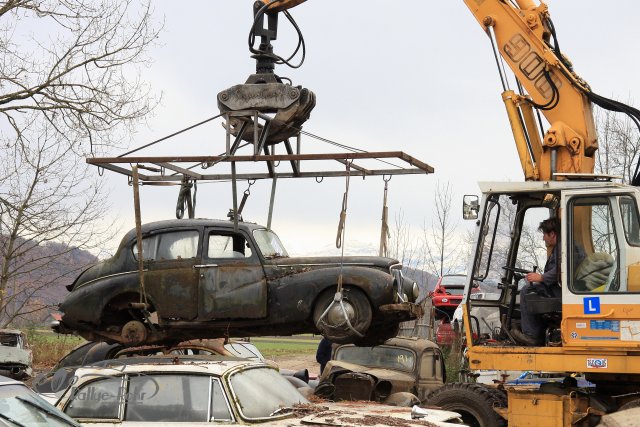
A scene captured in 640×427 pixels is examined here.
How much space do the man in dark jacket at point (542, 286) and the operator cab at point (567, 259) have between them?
0.29ft

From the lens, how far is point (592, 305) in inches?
427

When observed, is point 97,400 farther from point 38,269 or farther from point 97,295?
point 38,269

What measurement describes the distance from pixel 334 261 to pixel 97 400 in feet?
14.0

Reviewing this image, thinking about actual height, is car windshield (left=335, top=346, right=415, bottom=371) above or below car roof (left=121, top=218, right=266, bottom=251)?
below

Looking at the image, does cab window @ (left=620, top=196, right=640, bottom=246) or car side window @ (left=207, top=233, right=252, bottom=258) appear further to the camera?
car side window @ (left=207, top=233, right=252, bottom=258)

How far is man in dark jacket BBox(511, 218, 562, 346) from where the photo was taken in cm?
1127

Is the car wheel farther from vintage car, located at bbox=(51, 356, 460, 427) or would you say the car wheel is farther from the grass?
the grass

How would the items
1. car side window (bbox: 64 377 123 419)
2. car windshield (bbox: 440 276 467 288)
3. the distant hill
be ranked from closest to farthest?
car side window (bbox: 64 377 123 419) → the distant hill → car windshield (bbox: 440 276 467 288)

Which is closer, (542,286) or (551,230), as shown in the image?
(542,286)

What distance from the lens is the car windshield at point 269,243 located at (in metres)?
12.7

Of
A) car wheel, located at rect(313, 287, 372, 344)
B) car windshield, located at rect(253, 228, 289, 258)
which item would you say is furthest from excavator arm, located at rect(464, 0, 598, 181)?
car windshield, located at rect(253, 228, 289, 258)

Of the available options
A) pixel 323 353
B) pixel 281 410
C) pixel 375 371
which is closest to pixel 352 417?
pixel 281 410

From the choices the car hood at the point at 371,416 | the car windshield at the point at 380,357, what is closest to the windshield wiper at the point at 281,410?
the car hood at the point at 371,416

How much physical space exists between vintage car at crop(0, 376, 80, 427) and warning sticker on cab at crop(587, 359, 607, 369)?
5952 millimetres
